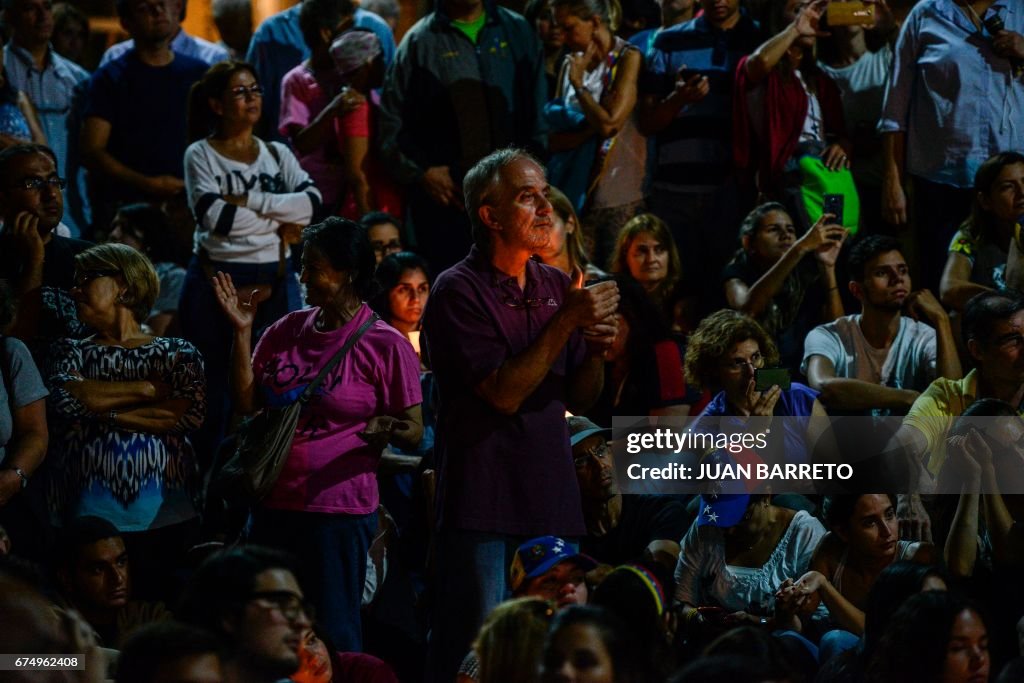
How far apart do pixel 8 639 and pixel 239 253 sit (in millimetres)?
3113

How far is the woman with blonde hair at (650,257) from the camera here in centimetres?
707

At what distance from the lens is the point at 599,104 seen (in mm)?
7328

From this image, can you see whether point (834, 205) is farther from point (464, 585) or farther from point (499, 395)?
point (464, 585)

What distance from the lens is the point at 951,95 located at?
23.9ft

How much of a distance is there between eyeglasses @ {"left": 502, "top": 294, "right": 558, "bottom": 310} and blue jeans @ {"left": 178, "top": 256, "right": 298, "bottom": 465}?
2.62 metres

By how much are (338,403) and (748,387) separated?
1.74m

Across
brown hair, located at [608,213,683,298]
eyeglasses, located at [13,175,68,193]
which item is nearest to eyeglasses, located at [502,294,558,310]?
eyeglasses, located at [13,175,68,193]

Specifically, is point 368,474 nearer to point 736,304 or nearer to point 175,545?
point 175,545

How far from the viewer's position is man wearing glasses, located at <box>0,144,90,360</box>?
5.70 meters

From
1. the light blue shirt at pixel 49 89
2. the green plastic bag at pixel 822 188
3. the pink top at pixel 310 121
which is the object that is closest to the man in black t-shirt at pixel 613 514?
the green plastic bag at pixel 822 188

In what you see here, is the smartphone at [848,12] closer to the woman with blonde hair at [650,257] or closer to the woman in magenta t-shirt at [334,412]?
the woman with blonde hair at [650,257]

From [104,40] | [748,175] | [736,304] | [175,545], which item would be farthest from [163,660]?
[104,40]

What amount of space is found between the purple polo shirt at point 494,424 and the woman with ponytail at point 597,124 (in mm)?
3023

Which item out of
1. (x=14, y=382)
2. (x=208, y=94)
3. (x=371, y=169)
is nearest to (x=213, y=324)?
(x=208, y=94)
